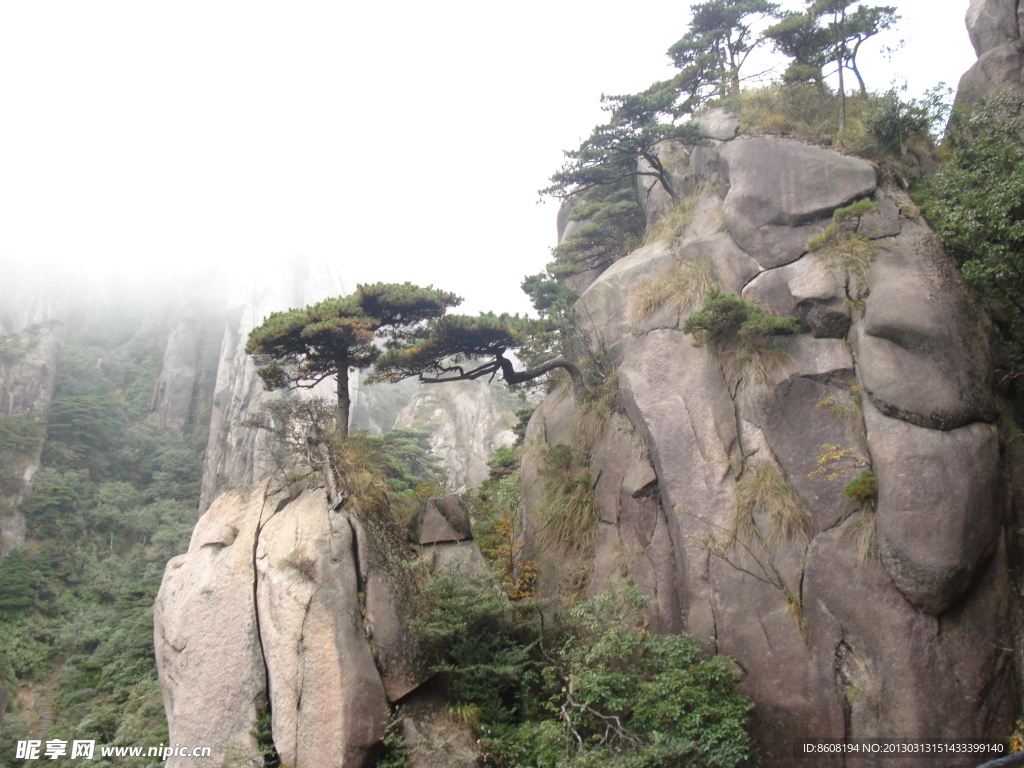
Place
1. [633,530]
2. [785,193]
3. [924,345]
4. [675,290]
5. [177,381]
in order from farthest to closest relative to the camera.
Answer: [177,381]
[675,290]
[785,193]
[633,530]
[924,345]

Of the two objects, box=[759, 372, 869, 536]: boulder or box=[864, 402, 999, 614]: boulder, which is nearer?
box=[864, 402, 999, 614]: boulder

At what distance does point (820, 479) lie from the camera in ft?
30.1

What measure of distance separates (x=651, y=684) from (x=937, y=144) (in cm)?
1359

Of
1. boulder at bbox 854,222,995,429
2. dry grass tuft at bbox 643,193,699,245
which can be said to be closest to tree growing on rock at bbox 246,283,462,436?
dry grass tuft at bbox 643,193,699,245

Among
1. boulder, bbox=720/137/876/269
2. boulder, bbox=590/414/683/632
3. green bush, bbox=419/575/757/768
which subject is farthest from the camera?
boulder, bbox=720/137/876/269

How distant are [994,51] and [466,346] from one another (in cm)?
1373

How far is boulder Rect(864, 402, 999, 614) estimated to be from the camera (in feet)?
25.6

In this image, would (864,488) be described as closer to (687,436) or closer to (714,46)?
(687,436)

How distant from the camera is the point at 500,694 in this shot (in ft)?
30.7

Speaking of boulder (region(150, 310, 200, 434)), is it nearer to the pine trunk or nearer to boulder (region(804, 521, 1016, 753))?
the pine trunk

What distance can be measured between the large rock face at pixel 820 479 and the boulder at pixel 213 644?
562 centimetres

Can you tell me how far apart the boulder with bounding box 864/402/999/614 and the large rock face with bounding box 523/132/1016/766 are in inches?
1.1

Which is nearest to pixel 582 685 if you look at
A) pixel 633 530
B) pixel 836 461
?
pixel 633 530

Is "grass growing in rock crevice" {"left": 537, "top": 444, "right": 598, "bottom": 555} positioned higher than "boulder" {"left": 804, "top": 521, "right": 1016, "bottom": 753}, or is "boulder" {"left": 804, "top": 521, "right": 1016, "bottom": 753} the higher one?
"grass growing in rock crevice" {"left": 537, "top": 444, "right": 598, "bottom": 555}
